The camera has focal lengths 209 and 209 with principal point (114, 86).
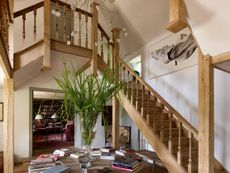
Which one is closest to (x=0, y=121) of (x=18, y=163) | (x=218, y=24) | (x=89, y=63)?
(x=18, y=163)

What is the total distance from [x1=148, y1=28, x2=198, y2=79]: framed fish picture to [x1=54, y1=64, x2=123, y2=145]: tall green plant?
8.64 feet

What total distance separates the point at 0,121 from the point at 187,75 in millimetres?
4378

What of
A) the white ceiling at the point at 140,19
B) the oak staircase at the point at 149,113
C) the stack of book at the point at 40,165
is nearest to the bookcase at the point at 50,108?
the stack of book at the point at 40,165

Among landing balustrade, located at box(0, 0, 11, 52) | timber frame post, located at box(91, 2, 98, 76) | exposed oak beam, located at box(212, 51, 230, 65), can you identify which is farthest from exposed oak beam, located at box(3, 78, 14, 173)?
exposed oak beam, located at box(212, 51, 230, 65)

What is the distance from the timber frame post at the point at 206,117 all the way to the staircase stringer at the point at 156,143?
90 cm

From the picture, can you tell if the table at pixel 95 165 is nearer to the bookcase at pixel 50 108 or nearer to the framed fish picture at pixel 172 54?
the bookcase at pixel 50 108

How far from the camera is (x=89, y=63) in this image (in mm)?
4707

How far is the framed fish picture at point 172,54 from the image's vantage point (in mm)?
4091

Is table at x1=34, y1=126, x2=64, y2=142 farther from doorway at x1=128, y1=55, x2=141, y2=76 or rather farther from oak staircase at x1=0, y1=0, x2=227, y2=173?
oak staircase at x1=0, y1=0, x2=227, y2=173

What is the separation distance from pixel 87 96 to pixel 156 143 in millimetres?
2068

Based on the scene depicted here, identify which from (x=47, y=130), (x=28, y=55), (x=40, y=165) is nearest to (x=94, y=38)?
(x=28, y=55)

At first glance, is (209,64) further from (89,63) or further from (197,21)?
(89,63)

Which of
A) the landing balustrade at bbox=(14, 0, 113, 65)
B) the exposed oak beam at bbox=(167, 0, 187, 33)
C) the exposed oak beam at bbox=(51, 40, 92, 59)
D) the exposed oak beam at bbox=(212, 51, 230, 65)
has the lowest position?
the exposed oak beam at bbox=(212, 51, 230, 65)

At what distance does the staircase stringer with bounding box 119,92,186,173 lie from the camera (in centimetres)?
301
